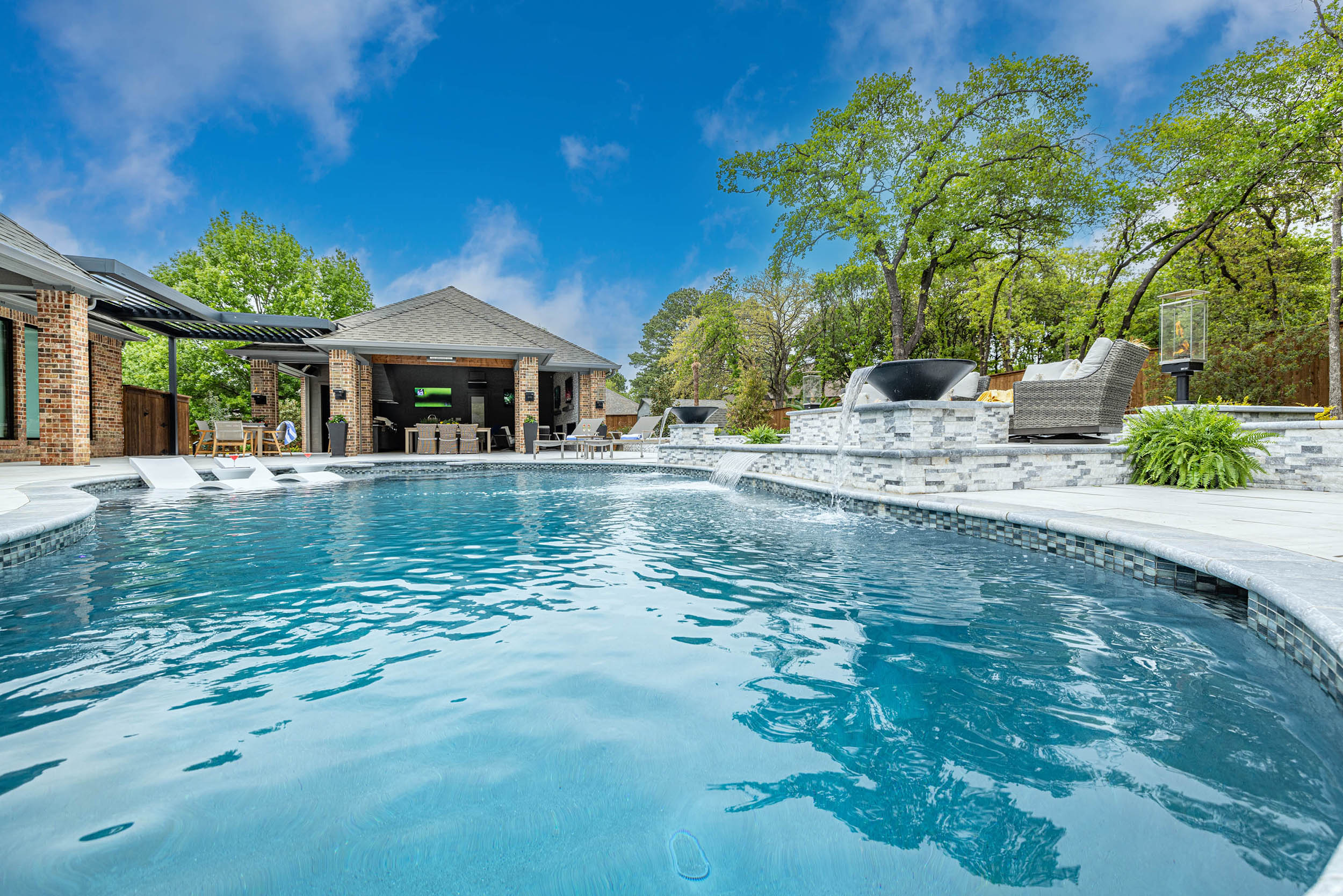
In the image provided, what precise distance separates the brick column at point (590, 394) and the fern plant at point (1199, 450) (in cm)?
1376

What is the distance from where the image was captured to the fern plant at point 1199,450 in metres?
5.43

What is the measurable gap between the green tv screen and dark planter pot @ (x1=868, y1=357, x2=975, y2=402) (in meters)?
17.0

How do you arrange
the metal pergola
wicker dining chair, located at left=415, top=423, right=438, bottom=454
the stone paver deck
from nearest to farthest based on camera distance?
the stone paver deck
the metal pergola
wicker dining chair, located at left=415, top=423, right=438, bottom=454

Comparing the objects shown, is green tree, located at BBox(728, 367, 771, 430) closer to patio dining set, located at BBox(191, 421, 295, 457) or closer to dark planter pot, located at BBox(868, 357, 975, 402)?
dark planter pot, located at BBox(868, 357, 975, 402)

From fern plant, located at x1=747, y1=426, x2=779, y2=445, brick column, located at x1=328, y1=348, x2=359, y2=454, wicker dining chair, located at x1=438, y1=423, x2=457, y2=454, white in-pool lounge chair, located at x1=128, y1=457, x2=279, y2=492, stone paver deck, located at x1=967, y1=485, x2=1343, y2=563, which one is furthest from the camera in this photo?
wicker dining chair, located at x1=438, y1=423, x2=457, y2=454

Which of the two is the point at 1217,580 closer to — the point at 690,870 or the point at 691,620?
the point at 691,620

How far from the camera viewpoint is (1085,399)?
749cm

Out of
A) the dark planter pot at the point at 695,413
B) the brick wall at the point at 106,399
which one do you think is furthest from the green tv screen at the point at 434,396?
the dark planter pot at the point at 695,413

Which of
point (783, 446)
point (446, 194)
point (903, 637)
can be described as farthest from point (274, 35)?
point (903, 637)

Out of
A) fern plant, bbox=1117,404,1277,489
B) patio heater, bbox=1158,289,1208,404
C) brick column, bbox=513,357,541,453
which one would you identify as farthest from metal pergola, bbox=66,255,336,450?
patio heater, bbox=1158,289,1208,404

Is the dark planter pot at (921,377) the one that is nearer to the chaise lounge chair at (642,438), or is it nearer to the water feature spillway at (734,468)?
the water feature spillway at (734,468)

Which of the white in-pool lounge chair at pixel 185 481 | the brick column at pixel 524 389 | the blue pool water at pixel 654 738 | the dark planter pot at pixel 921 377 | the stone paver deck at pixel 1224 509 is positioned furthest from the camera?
the brick column at pixel 524 389

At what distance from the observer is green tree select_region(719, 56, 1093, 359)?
14.1m

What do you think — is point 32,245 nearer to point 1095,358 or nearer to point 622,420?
point 1095,358
